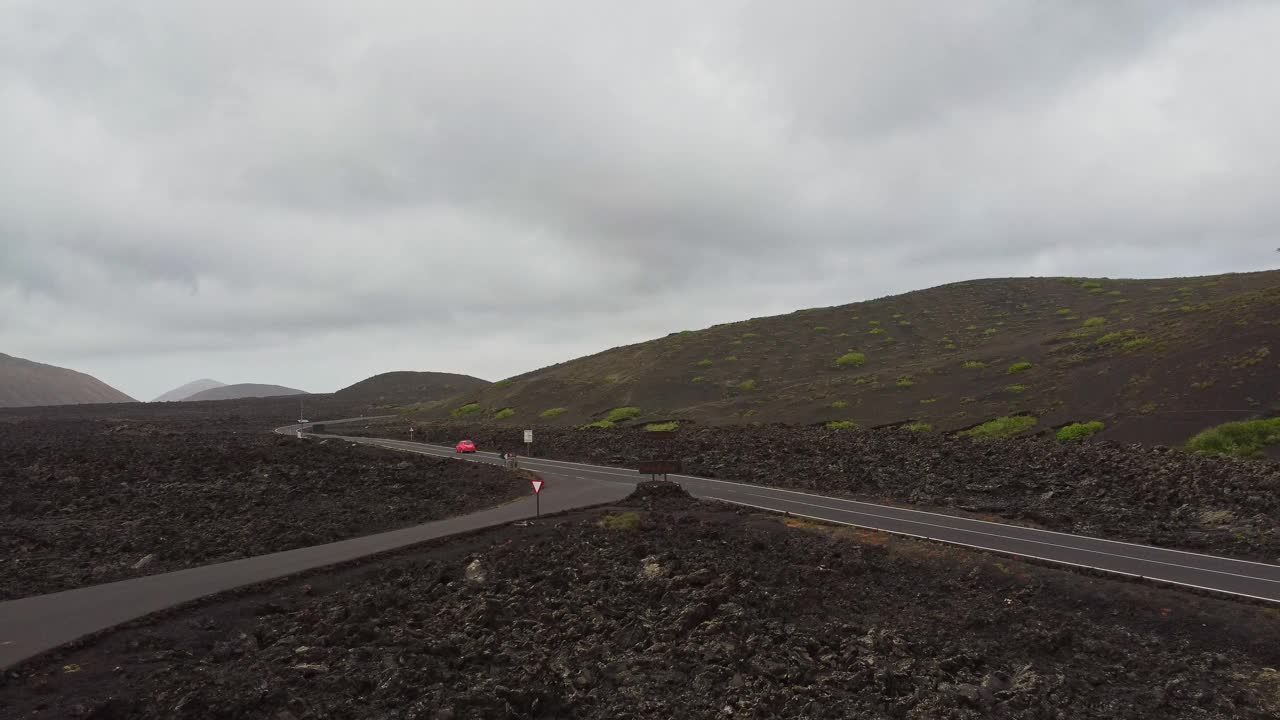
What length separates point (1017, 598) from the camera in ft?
58.5

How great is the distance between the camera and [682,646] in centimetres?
1600

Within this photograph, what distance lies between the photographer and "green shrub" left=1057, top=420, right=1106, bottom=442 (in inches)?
1390

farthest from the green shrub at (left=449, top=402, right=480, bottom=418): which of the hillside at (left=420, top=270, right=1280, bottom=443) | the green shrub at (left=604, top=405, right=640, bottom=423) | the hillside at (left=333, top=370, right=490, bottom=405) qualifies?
the hillside at (left=333, top=370, right=490, bottom=405)

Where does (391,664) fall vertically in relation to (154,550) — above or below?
below

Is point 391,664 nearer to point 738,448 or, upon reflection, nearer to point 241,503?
point 241,503

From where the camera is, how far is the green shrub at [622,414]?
210ft

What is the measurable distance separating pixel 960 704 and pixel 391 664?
12033 mm

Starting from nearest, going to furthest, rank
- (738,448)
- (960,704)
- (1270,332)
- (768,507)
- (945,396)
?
(960,704) → (768,507) → (1270,332) → (738,448) → (945,396)

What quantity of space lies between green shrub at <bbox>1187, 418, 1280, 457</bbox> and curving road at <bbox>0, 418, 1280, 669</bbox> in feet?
40.3

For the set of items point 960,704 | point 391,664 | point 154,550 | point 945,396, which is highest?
point 945,396

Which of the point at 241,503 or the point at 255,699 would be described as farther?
the point at 241,503

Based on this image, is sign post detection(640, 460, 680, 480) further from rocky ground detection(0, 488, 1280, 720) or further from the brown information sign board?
rocky ground detection(0, 488, 1280, 720)

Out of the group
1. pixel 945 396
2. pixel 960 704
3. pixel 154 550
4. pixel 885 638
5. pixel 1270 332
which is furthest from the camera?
pixel 945 396

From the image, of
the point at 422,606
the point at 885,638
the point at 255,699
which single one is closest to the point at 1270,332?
the point at 885,638
